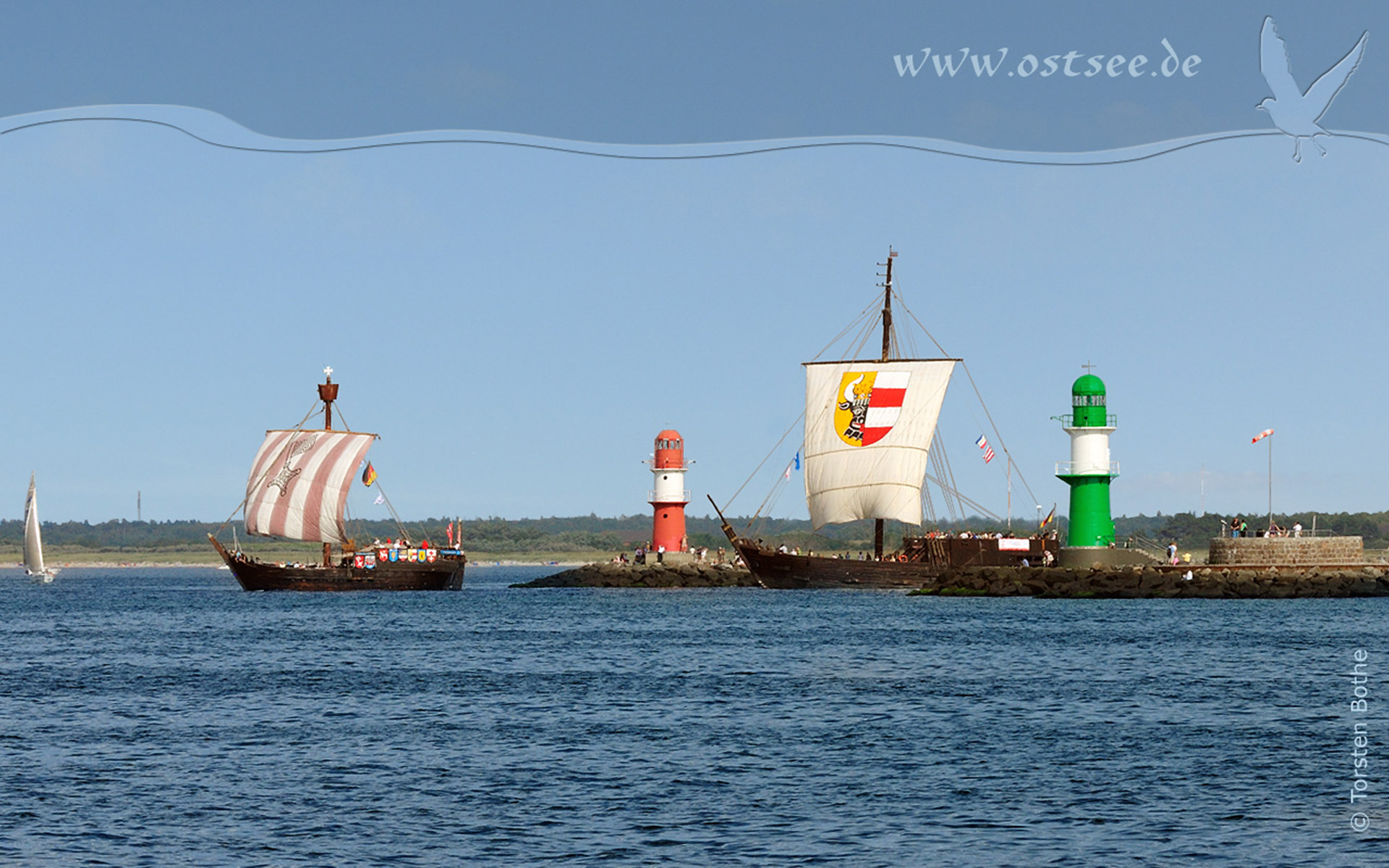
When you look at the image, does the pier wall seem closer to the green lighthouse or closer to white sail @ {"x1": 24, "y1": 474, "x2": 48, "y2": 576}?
the green lighthouse

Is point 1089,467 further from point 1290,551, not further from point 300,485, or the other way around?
point 300,485

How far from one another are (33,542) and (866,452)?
320 feet

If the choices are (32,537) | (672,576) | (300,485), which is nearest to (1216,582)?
(672,576)

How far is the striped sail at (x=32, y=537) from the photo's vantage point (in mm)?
151837

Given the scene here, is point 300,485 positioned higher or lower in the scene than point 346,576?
higher

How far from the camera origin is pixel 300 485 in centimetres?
11544

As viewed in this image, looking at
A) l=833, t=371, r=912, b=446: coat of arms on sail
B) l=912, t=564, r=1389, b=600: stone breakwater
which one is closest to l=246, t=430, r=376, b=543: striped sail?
l=833, t=371, r=912, b=446: coat of arms on sail

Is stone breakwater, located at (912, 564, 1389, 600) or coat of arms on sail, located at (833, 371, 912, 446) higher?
coat of arms on sail, located at (833, 371, 912, 446)

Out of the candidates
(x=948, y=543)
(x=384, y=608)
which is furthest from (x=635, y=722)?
(x=948, y=543)

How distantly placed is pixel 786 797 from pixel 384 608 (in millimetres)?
68970

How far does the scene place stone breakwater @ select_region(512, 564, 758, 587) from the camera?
115125mm

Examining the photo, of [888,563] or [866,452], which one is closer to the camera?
[888,563]

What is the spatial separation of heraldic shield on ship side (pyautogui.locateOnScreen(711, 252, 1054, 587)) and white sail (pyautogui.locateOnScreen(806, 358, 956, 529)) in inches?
2.0

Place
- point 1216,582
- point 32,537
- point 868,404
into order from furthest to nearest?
point 32,537, point 868,404, point 1216,582
